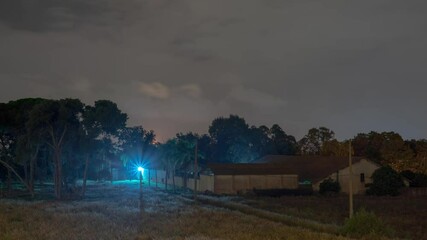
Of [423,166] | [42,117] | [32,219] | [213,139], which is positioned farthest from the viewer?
[213,139]

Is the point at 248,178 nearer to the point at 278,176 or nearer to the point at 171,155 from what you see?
the point at 278,176

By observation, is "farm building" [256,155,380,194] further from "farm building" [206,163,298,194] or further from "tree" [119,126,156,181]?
"tree" [119,126,156,181]

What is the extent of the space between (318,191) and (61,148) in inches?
1651

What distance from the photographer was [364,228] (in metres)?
33.5

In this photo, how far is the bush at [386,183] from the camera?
83.6 m

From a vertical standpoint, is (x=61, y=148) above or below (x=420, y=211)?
above

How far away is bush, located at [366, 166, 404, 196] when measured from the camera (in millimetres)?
83562

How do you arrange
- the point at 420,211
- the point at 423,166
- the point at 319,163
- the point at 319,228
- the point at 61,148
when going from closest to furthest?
the point at 319,228, the point at 420,211, the point at 61,148, the point at 319,163, the point at 423,166

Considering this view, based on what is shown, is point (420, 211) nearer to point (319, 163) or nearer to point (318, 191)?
point (318, 191)

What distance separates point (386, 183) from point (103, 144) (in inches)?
1735

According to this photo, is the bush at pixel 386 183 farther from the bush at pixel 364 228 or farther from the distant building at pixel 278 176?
the bush at pixel 364 228

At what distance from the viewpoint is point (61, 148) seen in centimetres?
7500

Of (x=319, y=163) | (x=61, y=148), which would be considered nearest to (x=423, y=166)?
(x=319, y=163)

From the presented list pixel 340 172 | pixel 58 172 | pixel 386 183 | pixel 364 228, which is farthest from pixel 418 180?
pixel 364 228
